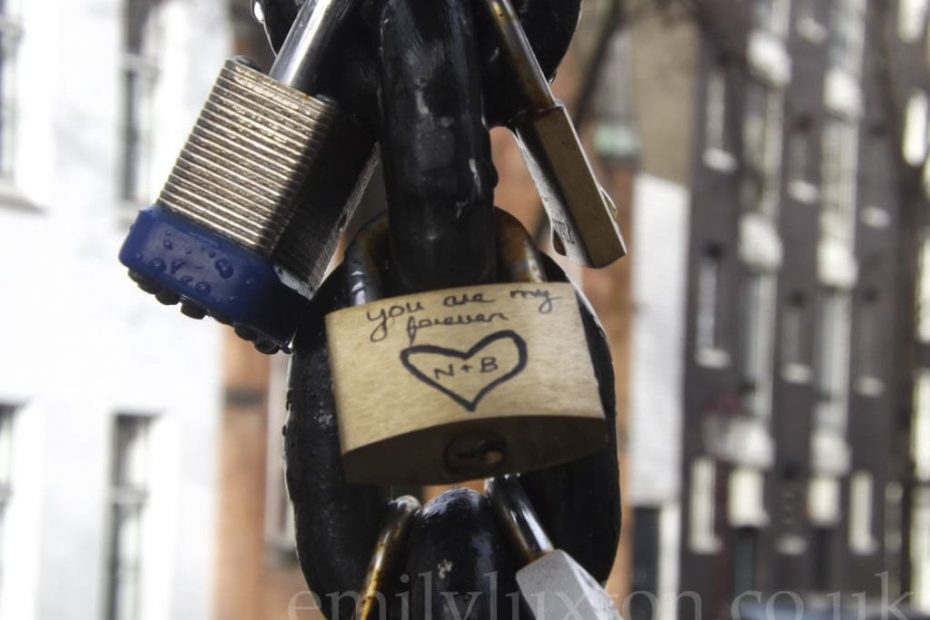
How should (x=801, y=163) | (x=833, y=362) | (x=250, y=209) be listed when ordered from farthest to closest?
(x=833, y=362) < (x=801, y=163) < (x=250, y=209)

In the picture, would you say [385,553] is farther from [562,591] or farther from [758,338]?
[758,338]

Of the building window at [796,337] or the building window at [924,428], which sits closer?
the building window at [796,337]

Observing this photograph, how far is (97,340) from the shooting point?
1475 centimetres

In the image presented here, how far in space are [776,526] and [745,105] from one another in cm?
620

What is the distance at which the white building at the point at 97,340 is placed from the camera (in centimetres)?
1412

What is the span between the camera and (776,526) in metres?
28.9

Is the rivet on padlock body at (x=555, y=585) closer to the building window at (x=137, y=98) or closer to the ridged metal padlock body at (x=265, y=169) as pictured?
the ridged metal padlock body at (x=265, y=169)

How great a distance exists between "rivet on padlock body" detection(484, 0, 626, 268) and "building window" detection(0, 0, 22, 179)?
1250 centimetres

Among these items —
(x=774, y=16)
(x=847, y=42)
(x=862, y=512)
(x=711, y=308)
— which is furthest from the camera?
(x=862, y=512)

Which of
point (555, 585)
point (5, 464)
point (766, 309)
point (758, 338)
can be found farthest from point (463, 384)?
point (766, 309)

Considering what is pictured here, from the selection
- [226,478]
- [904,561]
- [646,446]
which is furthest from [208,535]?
[646,446]

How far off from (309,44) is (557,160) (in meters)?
0.28

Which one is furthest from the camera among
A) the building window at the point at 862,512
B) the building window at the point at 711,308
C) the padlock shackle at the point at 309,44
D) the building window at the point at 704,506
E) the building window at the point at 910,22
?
the building window at the point at 862,512

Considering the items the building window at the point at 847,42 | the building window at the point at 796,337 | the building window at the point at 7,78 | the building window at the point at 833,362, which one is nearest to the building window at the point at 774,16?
the building window at the point at 847,42
